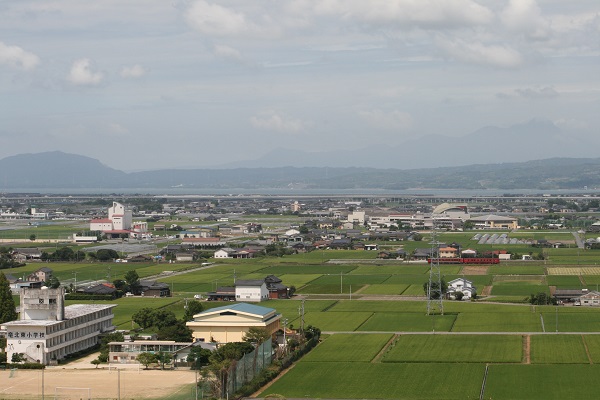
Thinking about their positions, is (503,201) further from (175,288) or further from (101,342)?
(101,342)

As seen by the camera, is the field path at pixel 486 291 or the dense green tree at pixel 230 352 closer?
the dense green tree at pixel 230 352

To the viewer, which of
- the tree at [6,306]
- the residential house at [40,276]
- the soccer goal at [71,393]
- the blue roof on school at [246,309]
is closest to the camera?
the soccer goal at [71,393]

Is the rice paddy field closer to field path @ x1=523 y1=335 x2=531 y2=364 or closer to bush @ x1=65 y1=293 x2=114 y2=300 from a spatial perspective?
field path @ x1=523 y1=335 x2=531 y2=364

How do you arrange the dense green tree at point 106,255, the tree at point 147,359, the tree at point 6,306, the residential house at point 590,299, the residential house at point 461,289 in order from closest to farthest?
1. the tree at point 147,359
2. the tree at point 6,306
3. the residential house at point 590,299
4. the residential house at point 461,289
5. the dense green tree at point 106,255

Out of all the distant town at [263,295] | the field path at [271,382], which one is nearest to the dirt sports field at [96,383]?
the distant town at [263,295]

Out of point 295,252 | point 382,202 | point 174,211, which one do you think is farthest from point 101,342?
point 382,202

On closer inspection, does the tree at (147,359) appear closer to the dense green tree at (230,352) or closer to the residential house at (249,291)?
the dense green tree at (230,352)

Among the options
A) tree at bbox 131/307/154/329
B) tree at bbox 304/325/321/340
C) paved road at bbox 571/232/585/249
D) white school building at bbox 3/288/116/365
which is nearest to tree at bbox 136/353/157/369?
white school building at bbox 3/288/116/365
